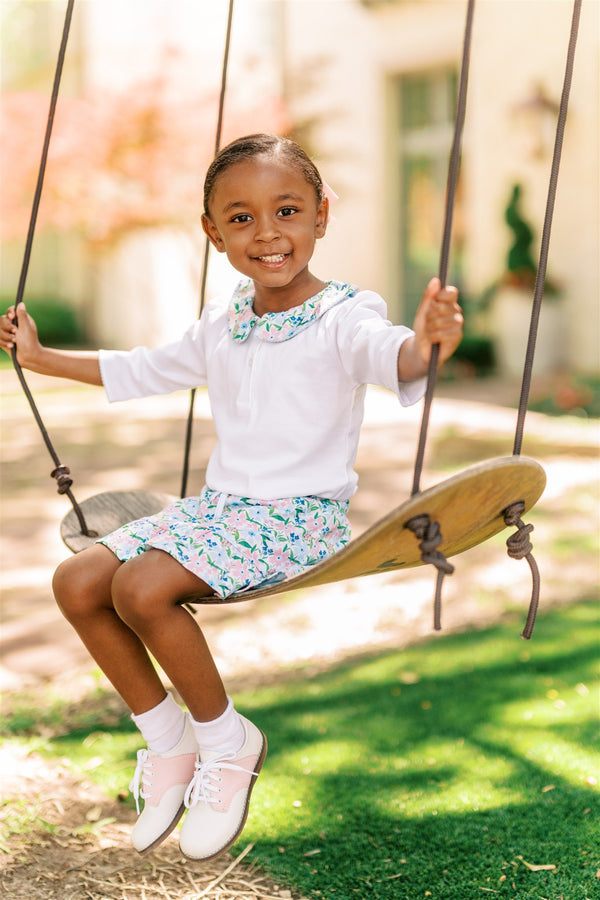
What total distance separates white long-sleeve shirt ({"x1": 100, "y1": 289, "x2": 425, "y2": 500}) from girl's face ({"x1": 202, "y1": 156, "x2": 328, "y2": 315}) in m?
0.13

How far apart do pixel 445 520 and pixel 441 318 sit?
0.32 meters

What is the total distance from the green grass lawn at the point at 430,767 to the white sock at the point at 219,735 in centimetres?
51

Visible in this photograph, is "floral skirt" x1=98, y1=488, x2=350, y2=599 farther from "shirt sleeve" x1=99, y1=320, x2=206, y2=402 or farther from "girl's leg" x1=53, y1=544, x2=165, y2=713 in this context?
"shirt sleeve" x1=99, y1=320, x2=206, y2=402

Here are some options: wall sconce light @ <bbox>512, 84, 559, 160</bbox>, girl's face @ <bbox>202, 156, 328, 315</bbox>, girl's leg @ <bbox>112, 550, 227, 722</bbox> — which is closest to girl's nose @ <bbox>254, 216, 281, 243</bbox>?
girl's face @ <bbox>202, 156, 328, 315</bbox>

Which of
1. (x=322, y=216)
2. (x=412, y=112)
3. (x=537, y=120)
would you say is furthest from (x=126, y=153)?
(x=322, y=216)

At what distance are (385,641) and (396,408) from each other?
5403mm

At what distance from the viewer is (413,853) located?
239 cm

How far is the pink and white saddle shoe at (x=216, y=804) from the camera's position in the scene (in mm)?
1922

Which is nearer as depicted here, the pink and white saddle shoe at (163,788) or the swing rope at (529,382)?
the swing rope at (529,382)

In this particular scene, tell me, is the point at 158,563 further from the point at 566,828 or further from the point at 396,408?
the point at 396,408

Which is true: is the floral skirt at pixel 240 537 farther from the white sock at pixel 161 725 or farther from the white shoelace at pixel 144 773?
the white shoelace at pixel 144 773

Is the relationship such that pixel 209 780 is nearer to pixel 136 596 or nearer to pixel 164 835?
pixel 164 835

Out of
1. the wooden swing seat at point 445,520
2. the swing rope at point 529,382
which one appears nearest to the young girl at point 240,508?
the wooden swing seat at point 445,520

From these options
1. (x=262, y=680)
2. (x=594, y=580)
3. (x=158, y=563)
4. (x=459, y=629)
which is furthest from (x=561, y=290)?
(x=158, y=563)
